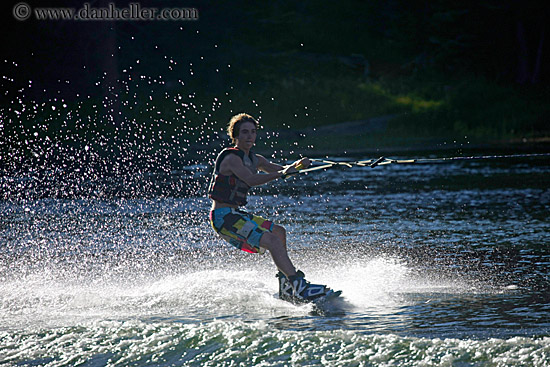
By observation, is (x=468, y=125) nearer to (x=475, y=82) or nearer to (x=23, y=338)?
(x=475, y=82)

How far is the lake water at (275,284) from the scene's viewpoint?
5211mm

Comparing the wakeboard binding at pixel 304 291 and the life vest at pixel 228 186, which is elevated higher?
the life vest at pixel 228 186

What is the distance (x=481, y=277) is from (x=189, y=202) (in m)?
6.53

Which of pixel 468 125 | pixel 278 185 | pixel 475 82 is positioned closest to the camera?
pixel 278 185

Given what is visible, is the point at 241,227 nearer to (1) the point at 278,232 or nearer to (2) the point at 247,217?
(2) the point at 247,217

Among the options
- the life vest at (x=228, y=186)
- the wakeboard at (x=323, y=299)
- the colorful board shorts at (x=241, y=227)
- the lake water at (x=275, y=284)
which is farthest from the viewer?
the life vest at (x=228, y=186)

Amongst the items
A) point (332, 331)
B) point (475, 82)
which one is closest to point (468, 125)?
point (475, 82)

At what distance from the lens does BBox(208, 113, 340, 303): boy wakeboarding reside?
20.5ft

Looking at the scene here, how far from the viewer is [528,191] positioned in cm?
1320

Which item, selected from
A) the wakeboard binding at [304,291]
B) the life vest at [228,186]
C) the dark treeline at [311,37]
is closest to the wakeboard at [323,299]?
the wakeboard binding at [304,291]

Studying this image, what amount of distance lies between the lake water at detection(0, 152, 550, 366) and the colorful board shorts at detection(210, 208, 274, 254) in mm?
465

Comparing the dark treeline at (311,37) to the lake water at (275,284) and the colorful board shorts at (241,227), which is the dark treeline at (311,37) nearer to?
the lake water at (275,284)

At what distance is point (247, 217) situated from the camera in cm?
641

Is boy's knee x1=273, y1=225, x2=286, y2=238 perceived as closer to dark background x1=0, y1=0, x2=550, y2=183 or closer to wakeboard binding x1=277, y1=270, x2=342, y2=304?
wakeboard binding x1=277, y1=270, x2=342, y2=304
